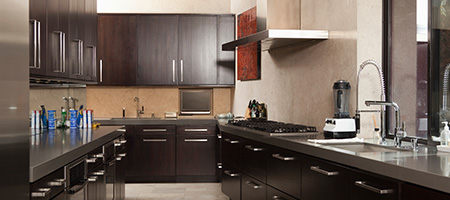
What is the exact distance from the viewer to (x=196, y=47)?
7.39 metres

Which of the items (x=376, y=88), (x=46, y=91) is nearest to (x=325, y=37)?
(x=376, y=88)

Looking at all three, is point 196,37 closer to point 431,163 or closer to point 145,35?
point 145,35

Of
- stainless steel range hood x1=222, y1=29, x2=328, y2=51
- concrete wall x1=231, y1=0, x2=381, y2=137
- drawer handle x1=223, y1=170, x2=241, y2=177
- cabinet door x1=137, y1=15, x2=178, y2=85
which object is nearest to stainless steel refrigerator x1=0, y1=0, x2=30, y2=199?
concrete wall x1=231, y1=0, x2=381, y2=137

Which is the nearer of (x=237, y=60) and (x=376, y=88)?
(x=376, y=88)

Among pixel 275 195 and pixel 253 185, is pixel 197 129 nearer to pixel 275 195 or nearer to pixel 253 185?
pixel 253 185

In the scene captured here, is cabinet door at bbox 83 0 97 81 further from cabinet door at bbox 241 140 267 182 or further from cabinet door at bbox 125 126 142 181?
cabinet door at bbox 125 126 142 181

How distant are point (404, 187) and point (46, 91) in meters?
3.57

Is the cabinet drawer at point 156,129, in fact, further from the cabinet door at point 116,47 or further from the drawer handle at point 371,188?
the drawer handle at point 371,188

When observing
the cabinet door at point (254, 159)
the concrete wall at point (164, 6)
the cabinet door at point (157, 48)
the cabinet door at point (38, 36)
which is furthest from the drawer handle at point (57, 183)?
the concrete wall at point (164, 6)

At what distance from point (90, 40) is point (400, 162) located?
352 cm

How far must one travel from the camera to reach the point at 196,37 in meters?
7.39

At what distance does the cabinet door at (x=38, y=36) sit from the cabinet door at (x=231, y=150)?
6.66ft

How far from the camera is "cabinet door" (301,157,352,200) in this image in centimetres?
275

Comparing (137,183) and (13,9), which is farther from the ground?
(13,9)
